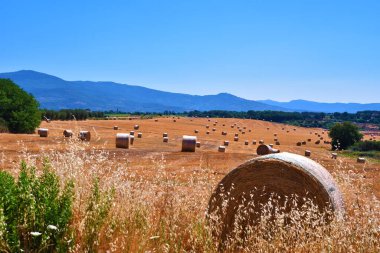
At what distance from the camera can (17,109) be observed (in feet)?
162

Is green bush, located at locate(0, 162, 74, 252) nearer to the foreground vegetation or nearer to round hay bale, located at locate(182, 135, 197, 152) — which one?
the foreground vegetation

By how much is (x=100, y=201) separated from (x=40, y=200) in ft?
2.69

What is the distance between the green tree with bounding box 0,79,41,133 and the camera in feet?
159

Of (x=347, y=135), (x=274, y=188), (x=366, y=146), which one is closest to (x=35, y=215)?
(x=274, y=188)

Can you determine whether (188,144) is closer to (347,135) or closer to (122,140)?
(122,140)

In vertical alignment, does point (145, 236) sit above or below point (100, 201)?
below

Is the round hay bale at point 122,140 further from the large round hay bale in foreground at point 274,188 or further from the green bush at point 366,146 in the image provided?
the green bush at point 366,146

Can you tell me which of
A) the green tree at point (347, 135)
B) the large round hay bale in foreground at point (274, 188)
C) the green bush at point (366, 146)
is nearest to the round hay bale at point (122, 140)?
the large round hay bale in foreground at point (274, 188)

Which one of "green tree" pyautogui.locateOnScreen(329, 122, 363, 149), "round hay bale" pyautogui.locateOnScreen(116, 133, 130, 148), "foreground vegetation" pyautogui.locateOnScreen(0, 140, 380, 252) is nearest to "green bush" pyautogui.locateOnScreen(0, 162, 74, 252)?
"foreground vegetation" pyautogui.locateOnScreen(0, 140, 380, 252)

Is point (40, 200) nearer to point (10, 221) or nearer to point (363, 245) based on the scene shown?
point (10, 221)

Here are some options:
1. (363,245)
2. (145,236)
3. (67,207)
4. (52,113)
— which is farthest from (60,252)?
(52,113)

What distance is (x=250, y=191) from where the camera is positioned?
948cm

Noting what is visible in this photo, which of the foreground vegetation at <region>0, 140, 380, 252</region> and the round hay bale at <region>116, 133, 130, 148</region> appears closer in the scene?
the foreground vegetation at <region>0, 140, 380, 252</region>

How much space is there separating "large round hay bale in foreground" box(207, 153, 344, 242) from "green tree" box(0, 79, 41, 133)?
4351 cm
